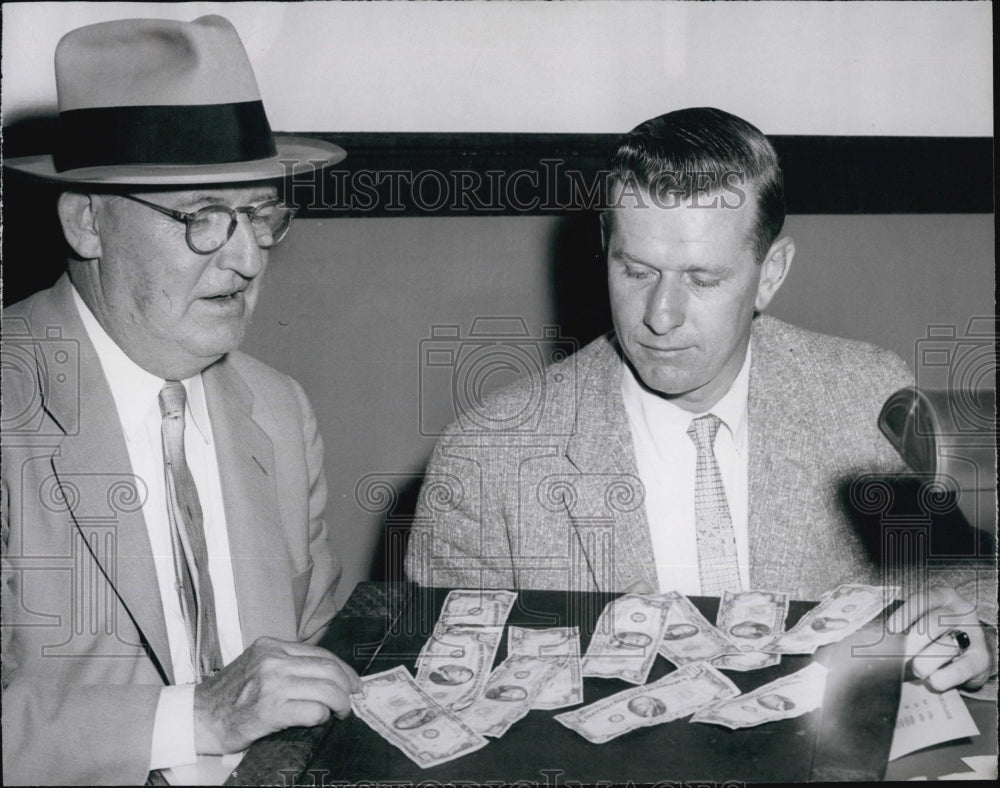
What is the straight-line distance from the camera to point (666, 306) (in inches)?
72.3

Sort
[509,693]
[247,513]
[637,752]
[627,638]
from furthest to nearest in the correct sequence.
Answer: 1. [247,513]
2. [627,638]
3. [509,693]
4. [637,752]

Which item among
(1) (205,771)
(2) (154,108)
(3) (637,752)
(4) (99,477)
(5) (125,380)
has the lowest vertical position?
(1) (205,771)

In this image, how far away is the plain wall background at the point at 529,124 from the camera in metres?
1.91

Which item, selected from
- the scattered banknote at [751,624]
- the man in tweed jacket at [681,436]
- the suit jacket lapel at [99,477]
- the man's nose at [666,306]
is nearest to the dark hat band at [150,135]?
the suit jacket lapel at [99,477]

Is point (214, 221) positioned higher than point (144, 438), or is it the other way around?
point (214, 221)

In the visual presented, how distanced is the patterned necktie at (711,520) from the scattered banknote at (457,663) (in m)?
0.42

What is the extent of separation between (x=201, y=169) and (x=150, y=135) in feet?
0.32

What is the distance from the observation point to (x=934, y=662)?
1739mm

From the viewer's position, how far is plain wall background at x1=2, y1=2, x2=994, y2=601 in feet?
6.26

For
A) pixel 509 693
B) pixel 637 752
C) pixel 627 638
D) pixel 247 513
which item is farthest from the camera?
pixel 247 513

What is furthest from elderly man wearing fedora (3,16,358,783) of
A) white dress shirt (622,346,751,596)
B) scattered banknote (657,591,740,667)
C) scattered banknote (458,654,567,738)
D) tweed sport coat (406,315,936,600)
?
white dress shirt (622,346,751,596)

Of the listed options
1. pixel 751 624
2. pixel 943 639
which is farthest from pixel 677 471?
pixel 943 639

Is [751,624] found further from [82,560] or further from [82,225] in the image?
[82,225]

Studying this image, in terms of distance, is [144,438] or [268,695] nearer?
[268,695]
